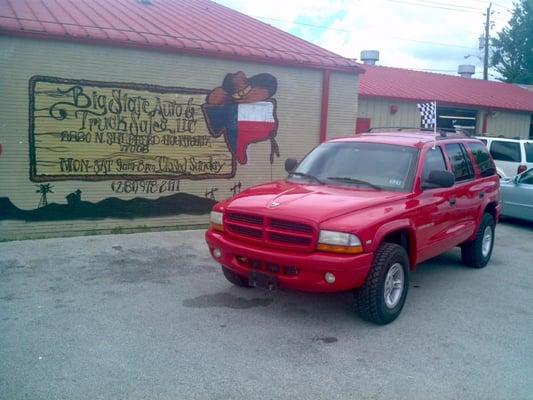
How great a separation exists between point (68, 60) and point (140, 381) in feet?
20.4

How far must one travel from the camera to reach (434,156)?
255 inches

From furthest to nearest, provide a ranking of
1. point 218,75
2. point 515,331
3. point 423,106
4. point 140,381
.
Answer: point 218,75, point 423,106, point 515,331, point 140,381

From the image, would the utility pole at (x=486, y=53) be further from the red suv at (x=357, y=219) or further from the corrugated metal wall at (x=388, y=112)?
the red suv at (x=357, y=219)

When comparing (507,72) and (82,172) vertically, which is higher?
(507,72)

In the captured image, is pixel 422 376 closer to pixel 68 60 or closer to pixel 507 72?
pixel 68 60

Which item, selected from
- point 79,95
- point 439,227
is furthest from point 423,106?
point 79,95

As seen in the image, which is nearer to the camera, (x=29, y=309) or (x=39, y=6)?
(x=29, y=309)

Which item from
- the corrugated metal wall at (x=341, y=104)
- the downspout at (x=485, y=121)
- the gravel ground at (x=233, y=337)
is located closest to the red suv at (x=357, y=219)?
the gravel ground at (x=233, y=337)

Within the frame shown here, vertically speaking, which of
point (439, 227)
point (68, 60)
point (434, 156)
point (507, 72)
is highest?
point (507, 72)

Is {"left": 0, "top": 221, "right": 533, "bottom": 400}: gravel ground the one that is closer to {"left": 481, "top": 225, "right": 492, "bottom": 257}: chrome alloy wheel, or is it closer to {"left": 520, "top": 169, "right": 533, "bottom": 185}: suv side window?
{"left": 481, "top": 225, "right": 492, "bottom": 257}: chrome alloy wheel

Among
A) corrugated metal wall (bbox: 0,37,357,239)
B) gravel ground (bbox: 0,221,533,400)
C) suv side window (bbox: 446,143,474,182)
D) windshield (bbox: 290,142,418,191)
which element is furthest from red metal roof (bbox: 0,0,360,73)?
suv side window (bbox: 446,143,474,182)

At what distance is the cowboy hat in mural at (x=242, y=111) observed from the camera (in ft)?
32.8

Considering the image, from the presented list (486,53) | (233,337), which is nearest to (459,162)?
(233,337)

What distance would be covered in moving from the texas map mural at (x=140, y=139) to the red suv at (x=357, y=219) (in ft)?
11.1
